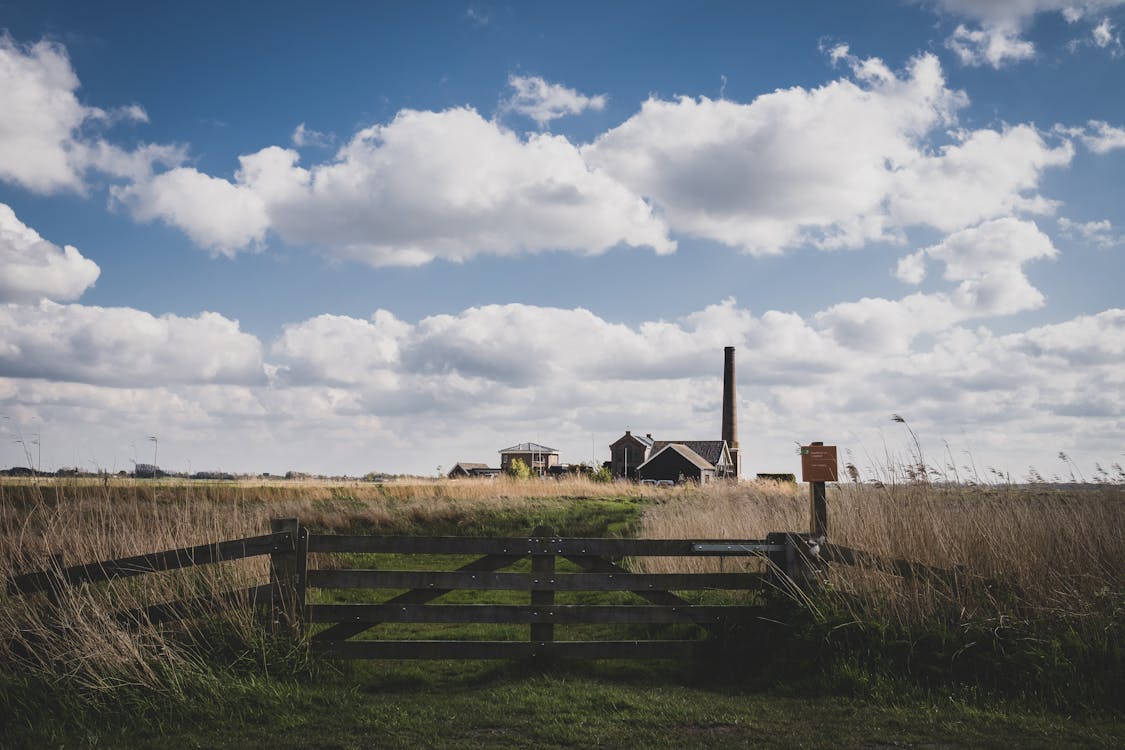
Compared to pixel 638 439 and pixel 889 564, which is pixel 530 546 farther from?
pixel 638 439

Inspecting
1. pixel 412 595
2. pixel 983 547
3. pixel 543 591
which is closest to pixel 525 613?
pixel 543 591

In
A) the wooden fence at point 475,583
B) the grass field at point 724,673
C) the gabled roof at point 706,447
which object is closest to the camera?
the grass field at point 724,673

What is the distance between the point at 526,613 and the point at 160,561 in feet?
12.5

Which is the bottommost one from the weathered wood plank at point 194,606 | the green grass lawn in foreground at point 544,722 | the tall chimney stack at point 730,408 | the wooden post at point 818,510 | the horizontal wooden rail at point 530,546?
the green grass lawn in foreground at point 544,722

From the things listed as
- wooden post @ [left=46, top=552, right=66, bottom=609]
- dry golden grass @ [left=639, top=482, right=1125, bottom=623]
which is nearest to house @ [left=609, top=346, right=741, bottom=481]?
dry golden grass @ [left=639, top=482, right=1125, bottom=623]

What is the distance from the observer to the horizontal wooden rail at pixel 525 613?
26.5ft

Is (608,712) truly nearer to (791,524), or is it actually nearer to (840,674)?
(840,674)

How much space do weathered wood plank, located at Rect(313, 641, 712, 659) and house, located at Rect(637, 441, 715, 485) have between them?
5416 cm

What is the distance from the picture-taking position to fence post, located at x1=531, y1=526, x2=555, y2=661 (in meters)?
8.38

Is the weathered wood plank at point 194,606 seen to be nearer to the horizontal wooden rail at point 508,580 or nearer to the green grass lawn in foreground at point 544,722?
the horizontal wooden rail at point 508,580

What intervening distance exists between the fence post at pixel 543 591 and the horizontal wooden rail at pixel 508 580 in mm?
25

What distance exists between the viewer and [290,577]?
796 cm

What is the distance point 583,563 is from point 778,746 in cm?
328

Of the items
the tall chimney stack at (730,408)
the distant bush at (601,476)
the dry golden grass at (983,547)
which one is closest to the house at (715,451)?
the tall chimney stack at (730,408)
